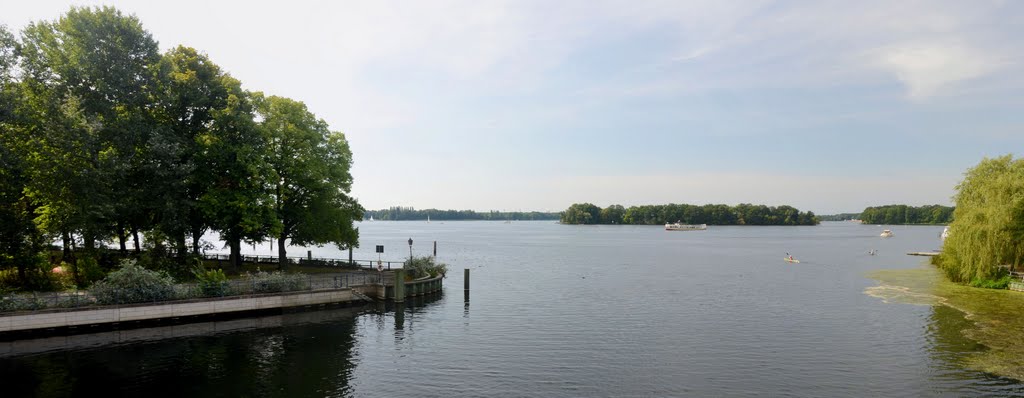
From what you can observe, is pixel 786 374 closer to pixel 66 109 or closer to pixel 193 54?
pixel 66 109

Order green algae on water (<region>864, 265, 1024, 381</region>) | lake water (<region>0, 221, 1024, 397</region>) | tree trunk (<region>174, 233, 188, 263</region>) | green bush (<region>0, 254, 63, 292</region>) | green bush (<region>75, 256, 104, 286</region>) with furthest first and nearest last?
1. tree trunk (<region>174, 233, 188, 263</region>)
2. green bush (<region>75, 256, 104, 286</region>)
3. green bush (<region>0, 254, 63, 292</region>)
4. green algae on water (<region>864, 265, 1024, 381</region>)
5. lake water (<region>0, 221, 1024, 397</region>)

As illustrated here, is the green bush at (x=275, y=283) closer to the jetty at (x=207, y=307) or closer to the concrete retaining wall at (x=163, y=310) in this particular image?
the jetty at (x=207, y=307)

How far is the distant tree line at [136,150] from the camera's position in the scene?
38000 mm

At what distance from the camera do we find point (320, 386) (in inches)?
980

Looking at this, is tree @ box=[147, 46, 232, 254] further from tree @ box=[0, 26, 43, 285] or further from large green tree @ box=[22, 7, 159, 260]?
tree @ box=[0, 26, 43, 285]

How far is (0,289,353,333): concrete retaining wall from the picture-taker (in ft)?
103

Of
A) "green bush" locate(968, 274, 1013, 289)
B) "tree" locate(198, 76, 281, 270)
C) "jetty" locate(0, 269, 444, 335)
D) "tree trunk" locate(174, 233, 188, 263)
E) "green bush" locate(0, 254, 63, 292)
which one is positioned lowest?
"green bush" locate(968, 274, 1013, 289)

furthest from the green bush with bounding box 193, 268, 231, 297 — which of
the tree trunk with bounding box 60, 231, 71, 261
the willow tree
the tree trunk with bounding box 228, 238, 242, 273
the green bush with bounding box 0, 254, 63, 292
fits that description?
the willow tree

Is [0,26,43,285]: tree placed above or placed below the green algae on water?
above

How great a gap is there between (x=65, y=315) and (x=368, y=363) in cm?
1858

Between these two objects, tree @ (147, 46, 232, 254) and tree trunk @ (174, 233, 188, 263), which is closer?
tree @ (147, 46, 232, 254)

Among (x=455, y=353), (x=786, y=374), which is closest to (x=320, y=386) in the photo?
(x=455, y=353)

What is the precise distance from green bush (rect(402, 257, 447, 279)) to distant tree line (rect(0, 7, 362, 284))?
7805 millimetres

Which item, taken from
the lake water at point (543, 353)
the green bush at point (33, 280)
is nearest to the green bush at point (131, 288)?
the lake water at point (543, 353)
